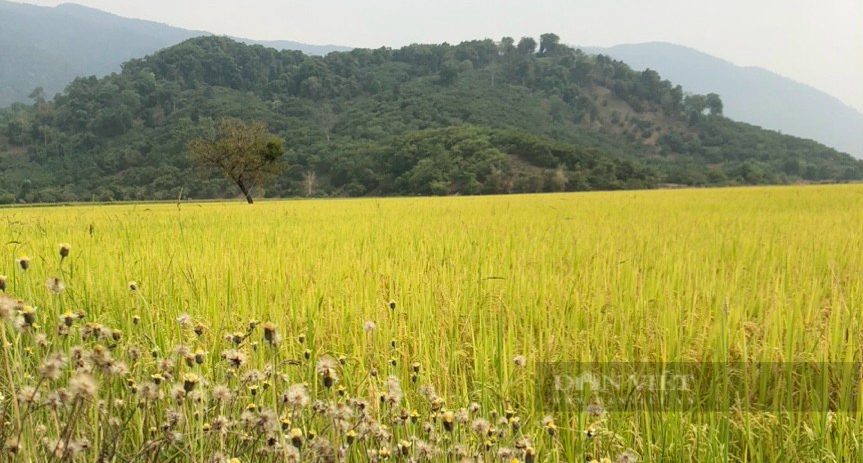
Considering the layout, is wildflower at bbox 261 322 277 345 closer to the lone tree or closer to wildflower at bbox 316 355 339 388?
wildflower at bbox 316 355 339 388

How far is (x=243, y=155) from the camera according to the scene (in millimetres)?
33125

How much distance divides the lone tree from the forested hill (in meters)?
23.4

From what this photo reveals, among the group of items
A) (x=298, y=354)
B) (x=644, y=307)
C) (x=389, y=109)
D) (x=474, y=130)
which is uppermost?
(x=389, y=109)

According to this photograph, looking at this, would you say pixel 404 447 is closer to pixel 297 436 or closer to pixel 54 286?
pixel 297 436

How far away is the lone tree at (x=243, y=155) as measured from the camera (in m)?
33.0

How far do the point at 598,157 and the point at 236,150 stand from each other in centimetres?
5359

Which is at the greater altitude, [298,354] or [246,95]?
[246,95]

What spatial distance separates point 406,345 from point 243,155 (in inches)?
1332

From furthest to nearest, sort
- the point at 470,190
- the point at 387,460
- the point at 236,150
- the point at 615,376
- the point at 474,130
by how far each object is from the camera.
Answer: the point at 474,130
the point at 470,190
the point at 236,150
the point at 615,376
the point at 387,460

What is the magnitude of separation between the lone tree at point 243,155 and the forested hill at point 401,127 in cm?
2343

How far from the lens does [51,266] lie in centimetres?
386

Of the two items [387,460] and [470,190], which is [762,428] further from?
[470,190]

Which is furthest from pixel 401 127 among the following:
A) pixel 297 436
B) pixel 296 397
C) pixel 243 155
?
pixel 297 436

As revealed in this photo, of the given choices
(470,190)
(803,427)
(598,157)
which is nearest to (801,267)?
(803,427)
